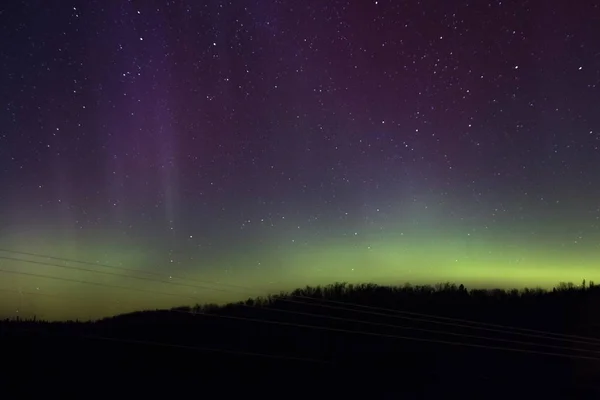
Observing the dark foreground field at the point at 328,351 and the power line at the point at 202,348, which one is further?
the power line at the point at 202,348

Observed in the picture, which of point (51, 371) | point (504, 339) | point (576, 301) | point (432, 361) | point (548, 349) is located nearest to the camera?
point (51, 371)

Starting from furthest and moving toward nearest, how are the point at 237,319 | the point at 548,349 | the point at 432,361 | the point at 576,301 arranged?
1. the point at 576,301
2. the point at 237,319
3. the point at 548,349
4. the point at 432,361

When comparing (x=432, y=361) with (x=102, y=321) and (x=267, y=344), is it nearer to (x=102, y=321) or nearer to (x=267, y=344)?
(x=267, y=344)

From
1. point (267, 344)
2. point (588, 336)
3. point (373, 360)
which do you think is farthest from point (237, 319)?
point (588, 336)

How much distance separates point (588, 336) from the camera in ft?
76.6

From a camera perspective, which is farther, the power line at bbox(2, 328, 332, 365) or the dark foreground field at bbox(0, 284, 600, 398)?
the power line at bbox(2, 328, 332, 365)

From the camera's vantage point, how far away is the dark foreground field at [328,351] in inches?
522

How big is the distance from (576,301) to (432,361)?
16836 millimetres

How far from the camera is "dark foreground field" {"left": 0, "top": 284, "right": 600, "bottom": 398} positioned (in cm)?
1325

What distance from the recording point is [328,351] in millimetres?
19578

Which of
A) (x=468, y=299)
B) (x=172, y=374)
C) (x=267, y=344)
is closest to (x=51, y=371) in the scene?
(x=172, y=374)

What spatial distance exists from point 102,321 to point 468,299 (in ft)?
60.9

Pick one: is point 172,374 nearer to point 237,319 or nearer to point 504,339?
point 237,319

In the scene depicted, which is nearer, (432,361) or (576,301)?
(432,361)
